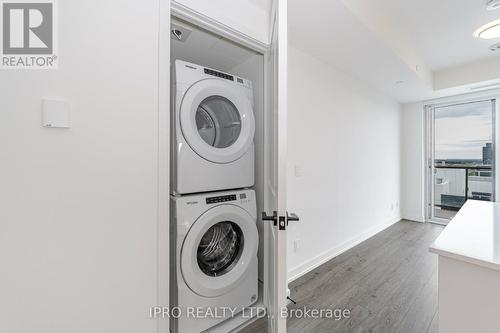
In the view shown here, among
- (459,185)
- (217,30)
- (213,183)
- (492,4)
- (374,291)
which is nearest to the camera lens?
(217,30)

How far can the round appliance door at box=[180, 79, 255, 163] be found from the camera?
1433 millimetres

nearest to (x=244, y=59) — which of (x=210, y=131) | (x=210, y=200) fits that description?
(x=210, y=131)

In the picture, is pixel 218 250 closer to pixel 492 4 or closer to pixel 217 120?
pixel 217 120

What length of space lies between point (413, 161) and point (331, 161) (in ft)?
8.66

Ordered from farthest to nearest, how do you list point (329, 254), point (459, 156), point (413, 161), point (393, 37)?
point (413, 161)
point (459, 156)
point (329, 254)
point (393, 37)

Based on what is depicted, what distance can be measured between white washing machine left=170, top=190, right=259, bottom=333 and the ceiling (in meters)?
1.48

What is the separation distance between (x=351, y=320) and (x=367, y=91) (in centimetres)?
294

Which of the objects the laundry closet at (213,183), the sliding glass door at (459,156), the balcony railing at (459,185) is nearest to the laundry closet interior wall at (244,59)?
the laundry closet at (213,183)

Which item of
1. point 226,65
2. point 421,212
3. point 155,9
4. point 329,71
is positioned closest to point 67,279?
point 155,9

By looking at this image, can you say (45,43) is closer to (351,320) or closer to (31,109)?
(31,109)

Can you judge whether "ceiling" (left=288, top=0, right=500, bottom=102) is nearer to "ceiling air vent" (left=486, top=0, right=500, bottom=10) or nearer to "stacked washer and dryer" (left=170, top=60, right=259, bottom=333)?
"ceiling air vent" (left=486, top=0, right=500, bottom=10)

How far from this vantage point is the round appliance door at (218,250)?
1386mm

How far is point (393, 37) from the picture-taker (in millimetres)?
2229

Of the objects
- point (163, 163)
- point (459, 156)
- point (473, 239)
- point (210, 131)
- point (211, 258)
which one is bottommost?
point (211, 258)
